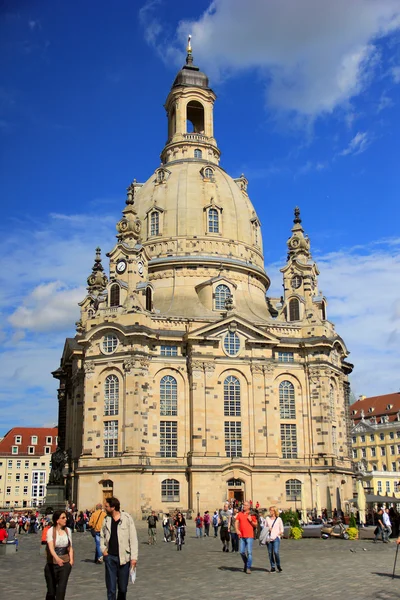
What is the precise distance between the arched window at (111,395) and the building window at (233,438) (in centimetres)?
911

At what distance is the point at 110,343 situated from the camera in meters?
57.8

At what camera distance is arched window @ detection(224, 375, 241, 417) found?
58.5 meters

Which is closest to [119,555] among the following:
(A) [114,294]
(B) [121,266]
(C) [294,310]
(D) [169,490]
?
(D) [169,490]

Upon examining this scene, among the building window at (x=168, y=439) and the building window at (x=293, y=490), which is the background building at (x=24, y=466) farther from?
the building window at (x=293, y=490)

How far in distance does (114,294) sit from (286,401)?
56.8 feet

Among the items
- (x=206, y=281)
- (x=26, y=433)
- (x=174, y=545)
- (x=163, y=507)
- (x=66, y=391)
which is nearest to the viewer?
(x=174, y=545)

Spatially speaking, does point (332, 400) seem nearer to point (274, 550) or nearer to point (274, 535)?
point (274, 550)

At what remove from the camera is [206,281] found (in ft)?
211

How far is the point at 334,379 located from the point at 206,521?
25.6 meters

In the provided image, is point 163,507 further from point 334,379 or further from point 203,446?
point 334,379

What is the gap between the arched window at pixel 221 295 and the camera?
63.5 metres

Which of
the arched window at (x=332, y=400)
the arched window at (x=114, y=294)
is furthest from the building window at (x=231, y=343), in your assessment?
the arched window at (x=114, y=294)

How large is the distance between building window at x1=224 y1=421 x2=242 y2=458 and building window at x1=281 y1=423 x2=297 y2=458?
4099 millimetres

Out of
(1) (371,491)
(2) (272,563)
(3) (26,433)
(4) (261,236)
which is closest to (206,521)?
(2) (272,563)
